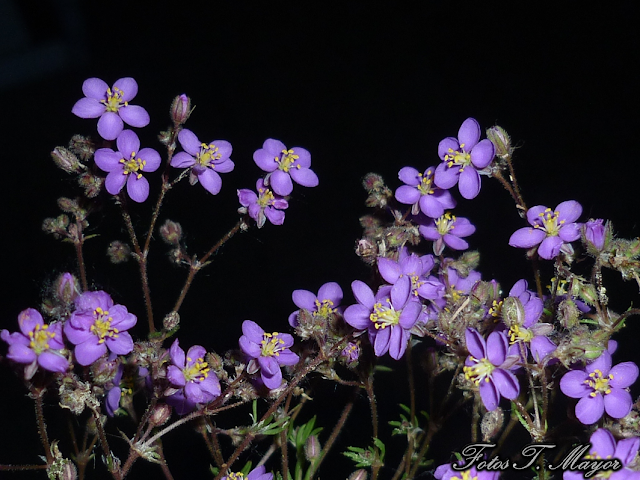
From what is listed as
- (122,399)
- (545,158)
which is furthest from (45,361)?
(545,158)

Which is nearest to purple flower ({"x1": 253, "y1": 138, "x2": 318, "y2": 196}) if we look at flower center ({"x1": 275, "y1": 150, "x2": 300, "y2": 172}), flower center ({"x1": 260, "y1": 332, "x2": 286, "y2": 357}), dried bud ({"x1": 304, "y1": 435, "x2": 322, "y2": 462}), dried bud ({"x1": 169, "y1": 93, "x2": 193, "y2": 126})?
flower center ({"x1": 275, "y1": 150, "x2": 300, "y2": 172})

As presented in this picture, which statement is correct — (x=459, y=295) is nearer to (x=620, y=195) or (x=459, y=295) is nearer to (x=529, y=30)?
(x=620, y=195)

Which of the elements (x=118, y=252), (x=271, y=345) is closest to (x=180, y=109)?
(x=118, y=252)

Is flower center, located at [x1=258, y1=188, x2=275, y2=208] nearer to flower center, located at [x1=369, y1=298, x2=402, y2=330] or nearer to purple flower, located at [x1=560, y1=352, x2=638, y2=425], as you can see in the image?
flower center, located at [x1=369, y1=298, x2=402, y2=330]

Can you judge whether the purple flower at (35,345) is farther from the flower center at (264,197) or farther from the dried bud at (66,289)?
the flower center at (264,197)

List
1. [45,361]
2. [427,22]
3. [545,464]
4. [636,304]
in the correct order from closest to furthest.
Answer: [45,361], [545,464], [636,304], [427,22]
